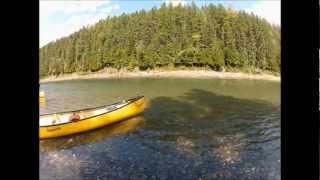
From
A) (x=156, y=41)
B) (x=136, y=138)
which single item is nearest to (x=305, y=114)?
(x=136, y=138)

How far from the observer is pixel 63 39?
53.5 meters

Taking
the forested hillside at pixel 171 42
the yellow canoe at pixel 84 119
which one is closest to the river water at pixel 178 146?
the yellow canoe at pixel 84 119

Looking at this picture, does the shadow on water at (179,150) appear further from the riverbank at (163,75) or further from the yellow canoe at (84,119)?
the riverbank at (163,75)

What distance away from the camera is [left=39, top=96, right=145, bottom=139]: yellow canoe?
13227 millimetres

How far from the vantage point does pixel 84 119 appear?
44.9 feet

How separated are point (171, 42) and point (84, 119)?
114 feet

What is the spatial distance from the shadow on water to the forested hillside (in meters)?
24.0

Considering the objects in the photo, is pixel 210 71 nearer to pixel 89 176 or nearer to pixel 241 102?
pixel 241 102

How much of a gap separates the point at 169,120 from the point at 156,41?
29.7 metres

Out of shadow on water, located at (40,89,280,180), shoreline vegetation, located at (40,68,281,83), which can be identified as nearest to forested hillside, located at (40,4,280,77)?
shoreline vegetation, located at (40,68,281,83)

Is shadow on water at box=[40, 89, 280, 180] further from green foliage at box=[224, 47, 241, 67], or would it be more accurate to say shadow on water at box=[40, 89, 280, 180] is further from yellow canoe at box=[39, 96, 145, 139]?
green foliage at box=[224, 47, 241, 67]

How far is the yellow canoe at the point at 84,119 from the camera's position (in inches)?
521

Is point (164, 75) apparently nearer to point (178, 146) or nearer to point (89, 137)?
point (89, 137)
